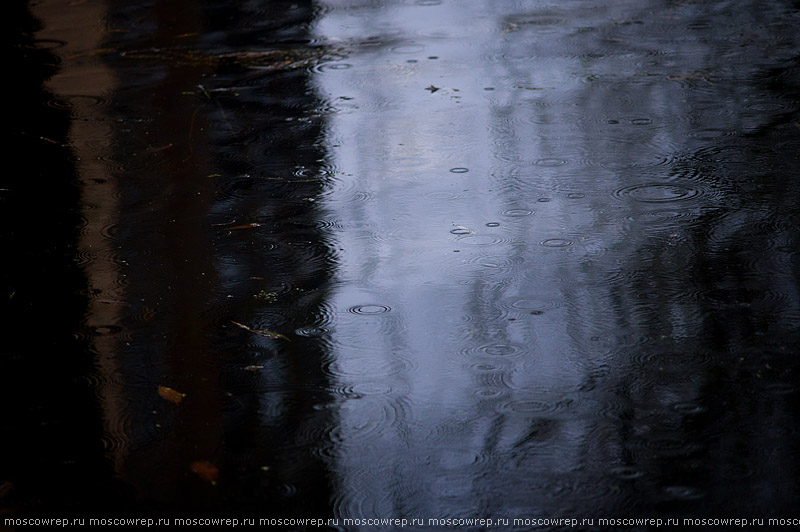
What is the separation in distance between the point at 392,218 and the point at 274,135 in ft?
3.26

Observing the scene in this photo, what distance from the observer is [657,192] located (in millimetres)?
2590

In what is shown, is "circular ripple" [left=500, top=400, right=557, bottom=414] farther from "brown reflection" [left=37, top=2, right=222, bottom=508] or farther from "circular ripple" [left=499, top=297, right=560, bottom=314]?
"brown reflection" [left=37, top=2, right=222, bottom=508]

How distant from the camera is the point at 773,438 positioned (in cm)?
152

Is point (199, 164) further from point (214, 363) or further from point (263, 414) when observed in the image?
point (263, 414)

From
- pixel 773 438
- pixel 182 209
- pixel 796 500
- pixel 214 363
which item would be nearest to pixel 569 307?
pixel 773 438

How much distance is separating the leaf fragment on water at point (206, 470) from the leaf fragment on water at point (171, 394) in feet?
0.73

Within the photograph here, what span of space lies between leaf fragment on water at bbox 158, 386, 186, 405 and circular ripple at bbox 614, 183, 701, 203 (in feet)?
5.27

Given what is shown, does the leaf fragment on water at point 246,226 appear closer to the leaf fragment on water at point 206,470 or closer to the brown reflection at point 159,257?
the brown reflection at point 159,257

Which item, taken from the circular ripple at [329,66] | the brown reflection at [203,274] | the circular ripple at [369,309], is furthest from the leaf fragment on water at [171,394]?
the circular ripple at [329,66]

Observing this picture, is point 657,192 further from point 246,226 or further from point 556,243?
point 246,226

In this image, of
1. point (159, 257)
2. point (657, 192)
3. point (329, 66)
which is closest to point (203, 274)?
point (159, 257)

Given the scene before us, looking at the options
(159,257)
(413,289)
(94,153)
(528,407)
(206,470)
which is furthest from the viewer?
(94,153)

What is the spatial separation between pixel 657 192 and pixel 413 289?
1025 mm

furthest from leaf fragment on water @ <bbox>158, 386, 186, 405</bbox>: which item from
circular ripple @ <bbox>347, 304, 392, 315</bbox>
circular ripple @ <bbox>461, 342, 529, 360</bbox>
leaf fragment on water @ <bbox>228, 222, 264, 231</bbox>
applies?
leaf fragment on water @ <bbox>228, 222, 264, 231</bbox>
